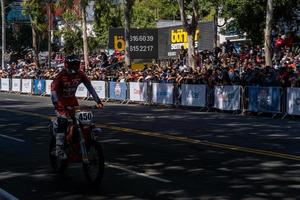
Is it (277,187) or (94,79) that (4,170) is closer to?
(277,187)

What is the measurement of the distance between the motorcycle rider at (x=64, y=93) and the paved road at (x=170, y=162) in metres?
0.70

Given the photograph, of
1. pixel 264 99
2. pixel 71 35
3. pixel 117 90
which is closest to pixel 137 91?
pixel 117 90

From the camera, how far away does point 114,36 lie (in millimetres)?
40531

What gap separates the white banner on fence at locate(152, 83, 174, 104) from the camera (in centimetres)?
2658

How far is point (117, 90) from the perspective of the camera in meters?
30.8

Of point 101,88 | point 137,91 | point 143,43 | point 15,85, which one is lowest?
point 137,91

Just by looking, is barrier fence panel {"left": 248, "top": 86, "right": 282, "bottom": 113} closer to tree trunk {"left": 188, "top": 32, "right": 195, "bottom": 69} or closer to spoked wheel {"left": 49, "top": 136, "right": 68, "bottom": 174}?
tree trunk {"left": 188, "top": 32, "right": 195, "bottom": 69}

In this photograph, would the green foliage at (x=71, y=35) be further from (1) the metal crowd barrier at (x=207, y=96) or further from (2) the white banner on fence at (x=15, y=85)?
(1) the metal crowd barrier at (x=207, y=96)

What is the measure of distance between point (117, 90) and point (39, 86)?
34.3ft

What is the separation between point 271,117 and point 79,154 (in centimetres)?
1294

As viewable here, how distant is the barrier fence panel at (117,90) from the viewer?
1189 inches

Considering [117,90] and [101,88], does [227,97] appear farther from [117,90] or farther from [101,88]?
[101,88]

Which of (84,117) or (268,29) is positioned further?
(268,29)

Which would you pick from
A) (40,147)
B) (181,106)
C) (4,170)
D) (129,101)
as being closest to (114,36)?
(129,101)
